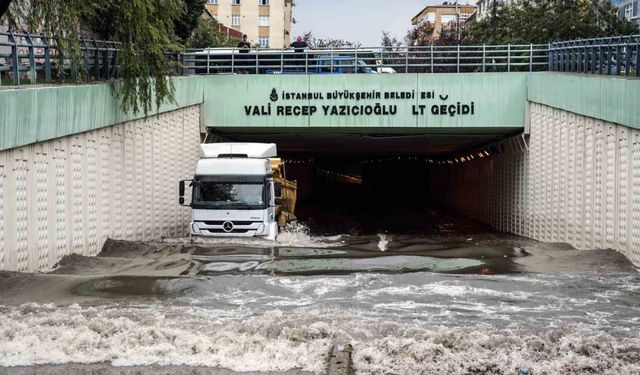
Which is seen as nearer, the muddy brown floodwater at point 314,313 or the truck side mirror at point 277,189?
the muddy brown floodwater at point 314,313

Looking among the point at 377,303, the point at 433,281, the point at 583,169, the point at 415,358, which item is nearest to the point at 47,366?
the point at 415,358

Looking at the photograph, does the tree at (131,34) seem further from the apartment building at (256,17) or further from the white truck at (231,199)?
the apartment building at (256,17)

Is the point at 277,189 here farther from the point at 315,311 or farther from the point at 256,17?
the point at 256,17

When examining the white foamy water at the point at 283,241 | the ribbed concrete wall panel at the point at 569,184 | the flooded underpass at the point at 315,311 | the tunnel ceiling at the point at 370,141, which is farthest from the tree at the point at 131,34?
the tunnel ceiling at the point at 370,141

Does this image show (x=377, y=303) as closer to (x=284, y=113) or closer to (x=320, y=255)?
(x=320, y=255)

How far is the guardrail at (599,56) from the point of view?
21.0m

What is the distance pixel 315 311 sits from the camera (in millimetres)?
12781

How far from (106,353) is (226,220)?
11734 millimetres

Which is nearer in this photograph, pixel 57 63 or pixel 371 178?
pixel 57 63

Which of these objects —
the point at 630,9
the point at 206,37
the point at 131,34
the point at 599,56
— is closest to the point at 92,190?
the point at 131,34

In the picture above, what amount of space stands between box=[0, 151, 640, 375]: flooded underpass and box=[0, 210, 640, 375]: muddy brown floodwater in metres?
0.03

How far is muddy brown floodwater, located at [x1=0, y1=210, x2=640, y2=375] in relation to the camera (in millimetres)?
10211

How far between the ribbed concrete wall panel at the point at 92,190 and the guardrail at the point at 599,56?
11.8 metres

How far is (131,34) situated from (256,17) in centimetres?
7473
